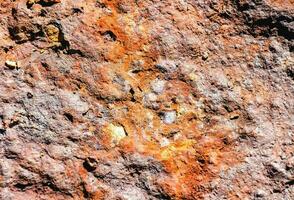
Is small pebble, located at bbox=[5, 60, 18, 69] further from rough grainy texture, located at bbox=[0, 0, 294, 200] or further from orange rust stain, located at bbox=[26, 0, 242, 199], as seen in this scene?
orange rust stain, located at bbox=[26, 0, 242, 199]

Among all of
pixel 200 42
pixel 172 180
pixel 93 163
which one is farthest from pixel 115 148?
pixel 200 42

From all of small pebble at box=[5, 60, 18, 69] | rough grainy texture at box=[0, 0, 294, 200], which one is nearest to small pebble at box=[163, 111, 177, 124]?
rough grainy texture at box=[0, 0, 294, 200]

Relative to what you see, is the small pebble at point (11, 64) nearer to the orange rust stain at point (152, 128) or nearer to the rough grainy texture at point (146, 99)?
the rough grainy texture at point (146, 99)

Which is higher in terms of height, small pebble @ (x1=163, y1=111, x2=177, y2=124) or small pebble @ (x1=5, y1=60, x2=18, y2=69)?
small pebble @ (x1=5, y1=60, x2=18, y2=69)

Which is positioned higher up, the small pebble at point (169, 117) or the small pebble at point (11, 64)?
the small pebble at point (11, 64)

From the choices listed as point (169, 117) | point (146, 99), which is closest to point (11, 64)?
point (146, 99)

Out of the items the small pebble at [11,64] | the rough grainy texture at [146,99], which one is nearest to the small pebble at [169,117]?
the rough grainy texture at [146,99]

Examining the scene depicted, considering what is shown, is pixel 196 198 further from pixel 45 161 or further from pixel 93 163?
pixel 45 161

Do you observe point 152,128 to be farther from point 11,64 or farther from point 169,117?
point 11,64
